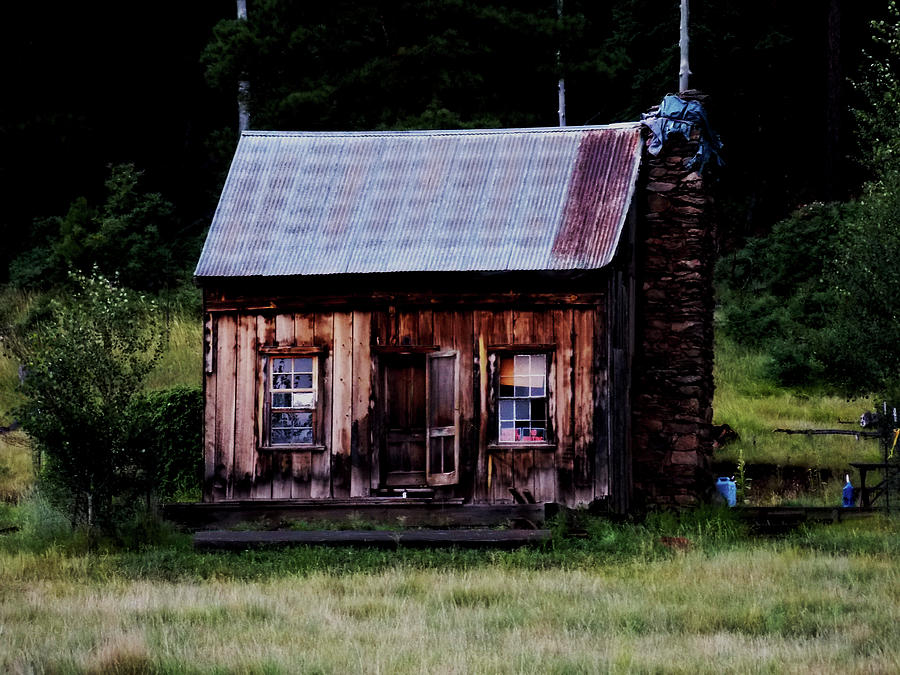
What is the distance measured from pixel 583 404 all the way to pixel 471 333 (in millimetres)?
1886

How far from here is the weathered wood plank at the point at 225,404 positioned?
20.5 metres

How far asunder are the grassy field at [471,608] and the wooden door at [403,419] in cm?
391

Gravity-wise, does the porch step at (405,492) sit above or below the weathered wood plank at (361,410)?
below

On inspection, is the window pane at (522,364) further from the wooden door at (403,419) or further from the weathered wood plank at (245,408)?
the weathered wood plank at (245,408)

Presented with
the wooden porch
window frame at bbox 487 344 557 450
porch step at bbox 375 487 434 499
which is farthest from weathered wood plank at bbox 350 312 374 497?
window frame at bbox 487 344 557 450

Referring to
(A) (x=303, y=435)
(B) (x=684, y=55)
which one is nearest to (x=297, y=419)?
(A) (x=303, y=435)

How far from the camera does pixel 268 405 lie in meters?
20.5

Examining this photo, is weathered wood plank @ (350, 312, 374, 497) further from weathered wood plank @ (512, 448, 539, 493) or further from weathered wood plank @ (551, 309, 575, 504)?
weathered wood plank @ (551, 309, 575, 504)

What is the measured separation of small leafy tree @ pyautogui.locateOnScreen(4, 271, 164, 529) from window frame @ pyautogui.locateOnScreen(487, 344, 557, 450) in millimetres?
5075

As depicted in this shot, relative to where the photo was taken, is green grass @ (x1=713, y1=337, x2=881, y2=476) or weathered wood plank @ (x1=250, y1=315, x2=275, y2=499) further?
green grass @ (x1=713, y1=337, x2=881, y2=476)

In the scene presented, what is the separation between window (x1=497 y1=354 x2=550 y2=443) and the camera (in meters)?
20.0

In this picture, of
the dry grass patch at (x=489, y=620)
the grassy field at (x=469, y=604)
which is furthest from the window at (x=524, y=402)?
the dry grass patch at (x=489, y=620)

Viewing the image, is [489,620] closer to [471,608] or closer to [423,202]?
[471,608]

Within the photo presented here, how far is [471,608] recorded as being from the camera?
12.6 meters
